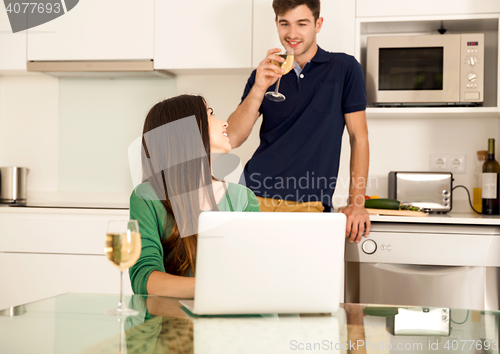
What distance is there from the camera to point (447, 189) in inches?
91.0

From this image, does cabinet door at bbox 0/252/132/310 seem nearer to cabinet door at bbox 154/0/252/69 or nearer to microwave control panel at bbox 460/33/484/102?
cabinet door at bbox 154/0/252/69

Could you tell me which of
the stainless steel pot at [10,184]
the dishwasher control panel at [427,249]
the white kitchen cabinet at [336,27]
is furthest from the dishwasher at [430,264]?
the stainless steel pot at [10,184]

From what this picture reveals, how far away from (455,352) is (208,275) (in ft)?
1.26

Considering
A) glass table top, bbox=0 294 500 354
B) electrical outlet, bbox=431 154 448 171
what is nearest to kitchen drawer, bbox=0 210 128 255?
glass table top, bbox=0 294 500 354

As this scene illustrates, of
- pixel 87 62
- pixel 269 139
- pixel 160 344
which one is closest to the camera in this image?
pixel 160 344

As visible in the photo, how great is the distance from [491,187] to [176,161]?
1.72 m

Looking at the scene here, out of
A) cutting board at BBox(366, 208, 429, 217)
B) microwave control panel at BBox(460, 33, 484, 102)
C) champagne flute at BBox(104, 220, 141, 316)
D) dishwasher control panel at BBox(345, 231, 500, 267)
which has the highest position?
microwave control panel at BBox(460, 33, 484, 102)

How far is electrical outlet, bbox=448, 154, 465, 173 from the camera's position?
255 cm

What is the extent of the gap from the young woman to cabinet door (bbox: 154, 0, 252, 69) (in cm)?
121

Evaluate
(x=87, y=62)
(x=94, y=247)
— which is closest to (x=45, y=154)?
(x=87, y=62)

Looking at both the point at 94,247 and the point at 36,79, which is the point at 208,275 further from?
Answer: the point at 36,79

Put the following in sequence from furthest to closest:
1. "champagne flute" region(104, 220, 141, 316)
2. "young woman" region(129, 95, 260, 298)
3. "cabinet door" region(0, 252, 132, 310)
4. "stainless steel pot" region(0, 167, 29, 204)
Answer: "stainless steel pot" region(0, 167, 29, 204) < "cabinet door" region(0, 252, 132, 310) < "young woman" region(129, 95, 260, 298) < "champagne flute" region(104, 220, 141, 316)

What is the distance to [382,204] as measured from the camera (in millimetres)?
2150

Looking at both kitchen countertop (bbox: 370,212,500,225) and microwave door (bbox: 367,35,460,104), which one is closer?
kitchen countertop (bbox: 370,212,500,225)
